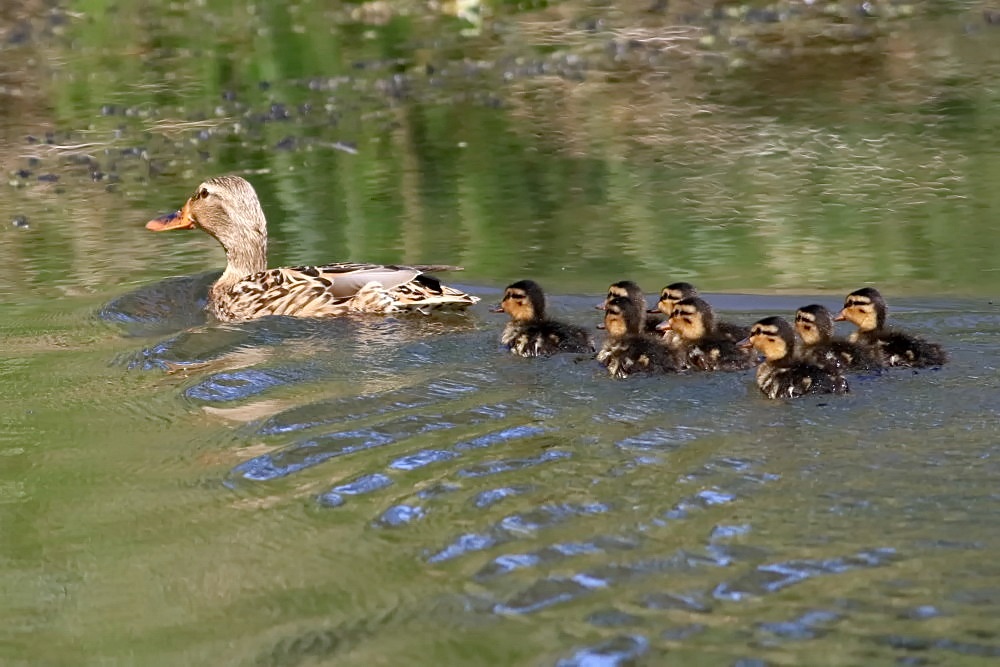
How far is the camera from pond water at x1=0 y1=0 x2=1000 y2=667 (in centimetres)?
429

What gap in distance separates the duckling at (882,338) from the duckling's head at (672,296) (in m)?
0.65

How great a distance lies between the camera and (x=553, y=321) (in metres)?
7.17

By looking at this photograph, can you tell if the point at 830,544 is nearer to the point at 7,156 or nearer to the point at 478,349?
the point at 478,349

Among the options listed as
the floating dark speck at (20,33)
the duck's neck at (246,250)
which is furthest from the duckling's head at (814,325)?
the floating dark speck at (20,33)

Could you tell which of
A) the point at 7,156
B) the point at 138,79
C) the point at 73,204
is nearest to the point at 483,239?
the point at 73,204

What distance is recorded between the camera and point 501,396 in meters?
6.20

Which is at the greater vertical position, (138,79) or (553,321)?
(138,79)

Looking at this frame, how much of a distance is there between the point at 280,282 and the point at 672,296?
7.10 ft

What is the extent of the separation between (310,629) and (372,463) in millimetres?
1219

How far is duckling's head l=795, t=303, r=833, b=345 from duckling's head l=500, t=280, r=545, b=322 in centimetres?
114

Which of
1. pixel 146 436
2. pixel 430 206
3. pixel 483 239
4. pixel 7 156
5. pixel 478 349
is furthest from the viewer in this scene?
pixel 7 156

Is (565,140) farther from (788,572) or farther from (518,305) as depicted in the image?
(788,572)

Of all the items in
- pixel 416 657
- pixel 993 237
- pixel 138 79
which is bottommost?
pixel 416 657

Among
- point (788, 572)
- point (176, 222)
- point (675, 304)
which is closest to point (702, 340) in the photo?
point (675, 304)
